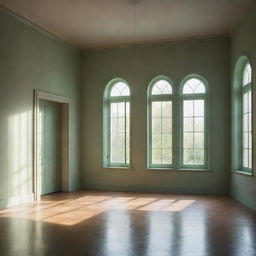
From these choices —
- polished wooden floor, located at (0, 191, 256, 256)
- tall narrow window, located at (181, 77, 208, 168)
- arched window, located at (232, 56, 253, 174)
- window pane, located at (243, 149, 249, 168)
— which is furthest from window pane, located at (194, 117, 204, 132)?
polished wooden floor, located at (0, 191, 256, 256)

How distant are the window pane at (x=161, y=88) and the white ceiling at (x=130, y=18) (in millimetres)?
1098

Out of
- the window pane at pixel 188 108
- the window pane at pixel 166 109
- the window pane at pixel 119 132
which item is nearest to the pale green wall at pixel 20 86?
the window pane at pixel 119 132

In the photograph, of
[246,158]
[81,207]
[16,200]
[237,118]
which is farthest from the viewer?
[237,118]

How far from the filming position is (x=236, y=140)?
8016 mm

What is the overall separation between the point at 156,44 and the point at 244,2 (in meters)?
2.93

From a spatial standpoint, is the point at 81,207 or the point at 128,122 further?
the point at 128,122

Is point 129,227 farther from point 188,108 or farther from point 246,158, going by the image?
point 188,108

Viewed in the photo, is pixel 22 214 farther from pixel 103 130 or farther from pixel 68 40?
pixel 68 40

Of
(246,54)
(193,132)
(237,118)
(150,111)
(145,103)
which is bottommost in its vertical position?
(193,132)

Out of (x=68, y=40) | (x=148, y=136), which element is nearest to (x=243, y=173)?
(x=148, y=136)

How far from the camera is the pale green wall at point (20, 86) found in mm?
6766

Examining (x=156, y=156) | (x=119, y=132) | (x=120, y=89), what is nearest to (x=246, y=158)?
(x=156, y=156)

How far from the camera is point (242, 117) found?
785cm

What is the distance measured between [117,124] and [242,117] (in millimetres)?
3283
